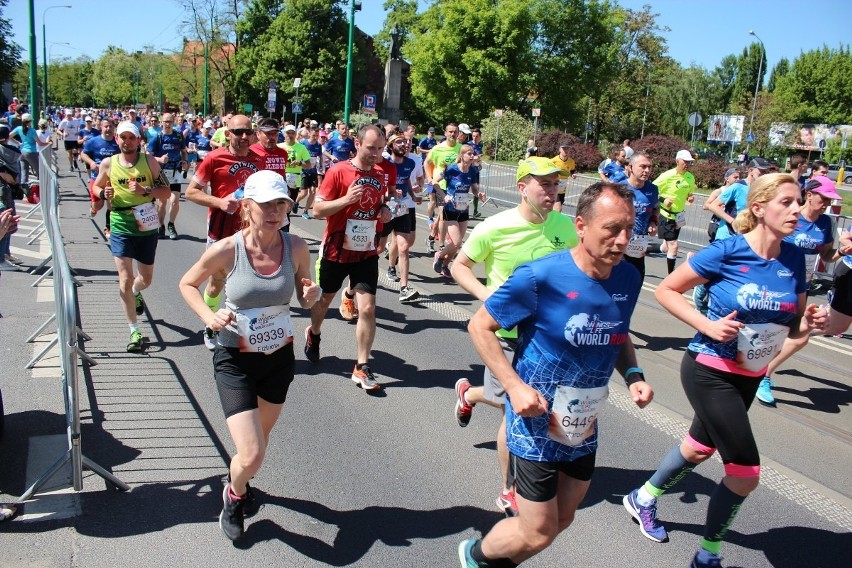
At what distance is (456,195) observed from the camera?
10375 millimetres

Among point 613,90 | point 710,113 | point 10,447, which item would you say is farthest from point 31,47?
A: point 710,113

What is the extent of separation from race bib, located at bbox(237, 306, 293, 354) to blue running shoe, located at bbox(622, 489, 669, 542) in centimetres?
218

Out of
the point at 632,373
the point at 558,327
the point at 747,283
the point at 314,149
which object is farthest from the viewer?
the point at 314,149

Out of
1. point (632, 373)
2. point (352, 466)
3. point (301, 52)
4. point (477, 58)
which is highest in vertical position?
point (301, 52)

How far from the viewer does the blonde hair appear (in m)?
3.71

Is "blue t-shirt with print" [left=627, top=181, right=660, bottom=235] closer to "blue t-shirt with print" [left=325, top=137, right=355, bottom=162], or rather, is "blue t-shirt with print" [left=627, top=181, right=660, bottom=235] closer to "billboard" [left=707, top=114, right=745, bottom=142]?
"blue t-shirt with print" [left=325, top=137, right=355, bottom=162]

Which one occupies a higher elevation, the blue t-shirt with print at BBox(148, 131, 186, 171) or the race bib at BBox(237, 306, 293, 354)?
the blue t-shirt with print at BBox(148, 131, 186, 171)

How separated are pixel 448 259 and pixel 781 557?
670 centimetres

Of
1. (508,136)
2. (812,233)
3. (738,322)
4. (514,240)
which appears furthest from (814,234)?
(508,136)

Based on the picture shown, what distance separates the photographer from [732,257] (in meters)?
3.72

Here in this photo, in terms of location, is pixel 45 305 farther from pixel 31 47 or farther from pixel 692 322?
pixel 31 47

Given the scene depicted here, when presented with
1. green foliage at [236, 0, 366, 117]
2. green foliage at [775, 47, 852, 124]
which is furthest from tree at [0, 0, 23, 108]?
green foliage at [775, 47, 852, 124]

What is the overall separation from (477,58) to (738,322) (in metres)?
47.3

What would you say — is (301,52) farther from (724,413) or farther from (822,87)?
(724,413)
